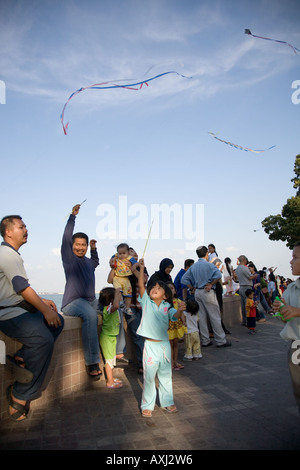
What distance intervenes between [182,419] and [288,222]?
2485 centimetres

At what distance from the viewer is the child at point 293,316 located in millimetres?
3007

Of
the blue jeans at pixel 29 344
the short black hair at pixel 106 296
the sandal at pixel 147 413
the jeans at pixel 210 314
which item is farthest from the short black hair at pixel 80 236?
the jeans at pixel 210 314

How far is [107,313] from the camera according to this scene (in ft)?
16.5

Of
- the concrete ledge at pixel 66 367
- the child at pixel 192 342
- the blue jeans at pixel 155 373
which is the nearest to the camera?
the blue jeans at pixel 155 373

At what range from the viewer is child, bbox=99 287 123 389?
16.2 feet

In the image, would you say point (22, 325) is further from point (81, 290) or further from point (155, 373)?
point (155, 373)

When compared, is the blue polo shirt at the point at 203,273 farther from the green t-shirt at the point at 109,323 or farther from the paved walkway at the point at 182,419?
the green t-shirt at the point at 109,323

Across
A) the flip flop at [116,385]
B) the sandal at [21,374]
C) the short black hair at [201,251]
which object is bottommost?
the flip flop at [116,385]

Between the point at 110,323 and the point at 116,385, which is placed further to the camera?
the point at 110,323

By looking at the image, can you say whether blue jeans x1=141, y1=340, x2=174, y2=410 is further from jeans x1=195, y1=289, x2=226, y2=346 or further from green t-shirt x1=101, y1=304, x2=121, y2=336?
jeans x1=195, y1=289, x2=226, y2=346

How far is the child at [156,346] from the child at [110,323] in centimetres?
92

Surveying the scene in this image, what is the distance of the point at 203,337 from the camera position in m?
7.82

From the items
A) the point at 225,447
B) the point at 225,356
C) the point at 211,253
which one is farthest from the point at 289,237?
the point at 225,447

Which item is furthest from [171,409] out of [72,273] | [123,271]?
[123,271]
